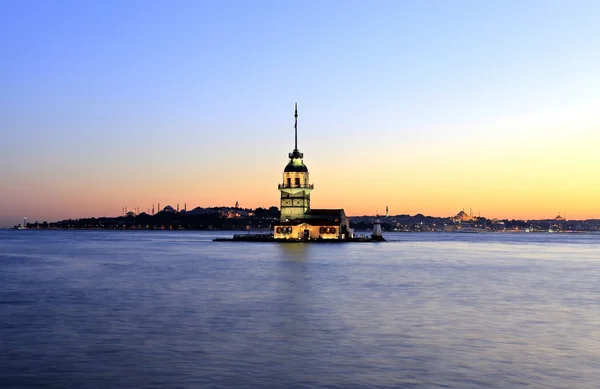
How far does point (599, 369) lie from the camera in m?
23.1

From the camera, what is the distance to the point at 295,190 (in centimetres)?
14350

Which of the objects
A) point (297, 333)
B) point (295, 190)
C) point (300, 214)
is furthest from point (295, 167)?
point (297, 333)

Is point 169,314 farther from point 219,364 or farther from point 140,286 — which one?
point 140,286

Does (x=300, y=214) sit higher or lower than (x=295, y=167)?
lower

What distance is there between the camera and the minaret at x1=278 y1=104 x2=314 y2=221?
14388 cm

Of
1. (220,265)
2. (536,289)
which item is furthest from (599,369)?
(220,265)

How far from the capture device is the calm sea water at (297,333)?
2203 centimetres

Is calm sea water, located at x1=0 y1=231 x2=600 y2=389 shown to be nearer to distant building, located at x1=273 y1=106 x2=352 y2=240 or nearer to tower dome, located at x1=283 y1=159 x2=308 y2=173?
distant building, located at x1=273 y1=106 x2=352 y2=240

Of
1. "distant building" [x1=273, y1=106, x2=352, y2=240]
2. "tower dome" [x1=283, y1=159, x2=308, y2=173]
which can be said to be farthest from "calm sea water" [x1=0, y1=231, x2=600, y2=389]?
"tower dome" [x1=283, y1=159, x2=308, y2=173]

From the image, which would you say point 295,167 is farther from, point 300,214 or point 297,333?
point 297,333

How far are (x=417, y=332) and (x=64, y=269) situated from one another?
167 ft

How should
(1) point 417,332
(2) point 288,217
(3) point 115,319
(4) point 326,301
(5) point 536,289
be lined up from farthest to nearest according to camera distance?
1. (2) point 288,217
2. (5) point 536,289
3. (4) point 326,301
4. (3) point 115,319
5. (1) point 417,332

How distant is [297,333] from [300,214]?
114 meters

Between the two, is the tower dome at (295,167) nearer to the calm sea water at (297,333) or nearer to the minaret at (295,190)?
the minaret at (295,190)
